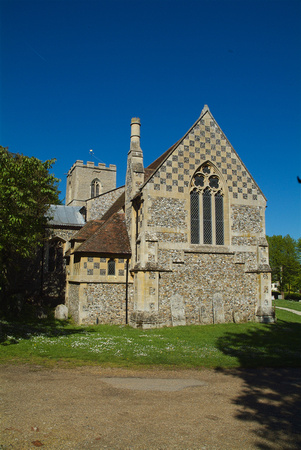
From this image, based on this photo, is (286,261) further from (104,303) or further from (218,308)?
(104,303)

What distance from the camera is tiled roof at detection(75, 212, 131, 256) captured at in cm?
2089

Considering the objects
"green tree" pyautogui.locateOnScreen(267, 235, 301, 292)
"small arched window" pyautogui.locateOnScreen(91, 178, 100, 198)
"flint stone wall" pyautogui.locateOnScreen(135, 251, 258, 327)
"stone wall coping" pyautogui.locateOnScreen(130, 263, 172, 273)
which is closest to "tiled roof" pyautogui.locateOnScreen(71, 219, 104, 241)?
"stone wall coping" pyautogui.locateOnScreen(130, 263, 172, 273)

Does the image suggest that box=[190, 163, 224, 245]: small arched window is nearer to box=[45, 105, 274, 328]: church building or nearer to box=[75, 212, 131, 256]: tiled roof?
box=[45, 105, 274, 328]: church building

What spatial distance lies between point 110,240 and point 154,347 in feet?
31.3

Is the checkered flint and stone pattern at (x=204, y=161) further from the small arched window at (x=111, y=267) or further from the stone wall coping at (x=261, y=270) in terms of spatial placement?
the small arched window at (x=111, y=267)

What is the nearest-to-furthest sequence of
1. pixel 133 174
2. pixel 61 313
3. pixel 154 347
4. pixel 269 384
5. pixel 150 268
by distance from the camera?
pixel 269 384, pixel 154 347, pixel 150 268, pixel 133 174, pixel 61 313

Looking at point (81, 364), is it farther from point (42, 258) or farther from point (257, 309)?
point (42, 258)

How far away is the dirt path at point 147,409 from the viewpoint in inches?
223

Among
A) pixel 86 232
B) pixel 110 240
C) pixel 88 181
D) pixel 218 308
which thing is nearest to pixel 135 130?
pixel 110 240

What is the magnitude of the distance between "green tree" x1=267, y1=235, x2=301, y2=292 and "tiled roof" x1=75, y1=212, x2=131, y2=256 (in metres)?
41.7

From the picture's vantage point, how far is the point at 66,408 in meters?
6.96

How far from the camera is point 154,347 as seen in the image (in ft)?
44.3

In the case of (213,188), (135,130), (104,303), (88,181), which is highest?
(88,181)

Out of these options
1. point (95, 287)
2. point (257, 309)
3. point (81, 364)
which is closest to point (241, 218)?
point (257, 309)
